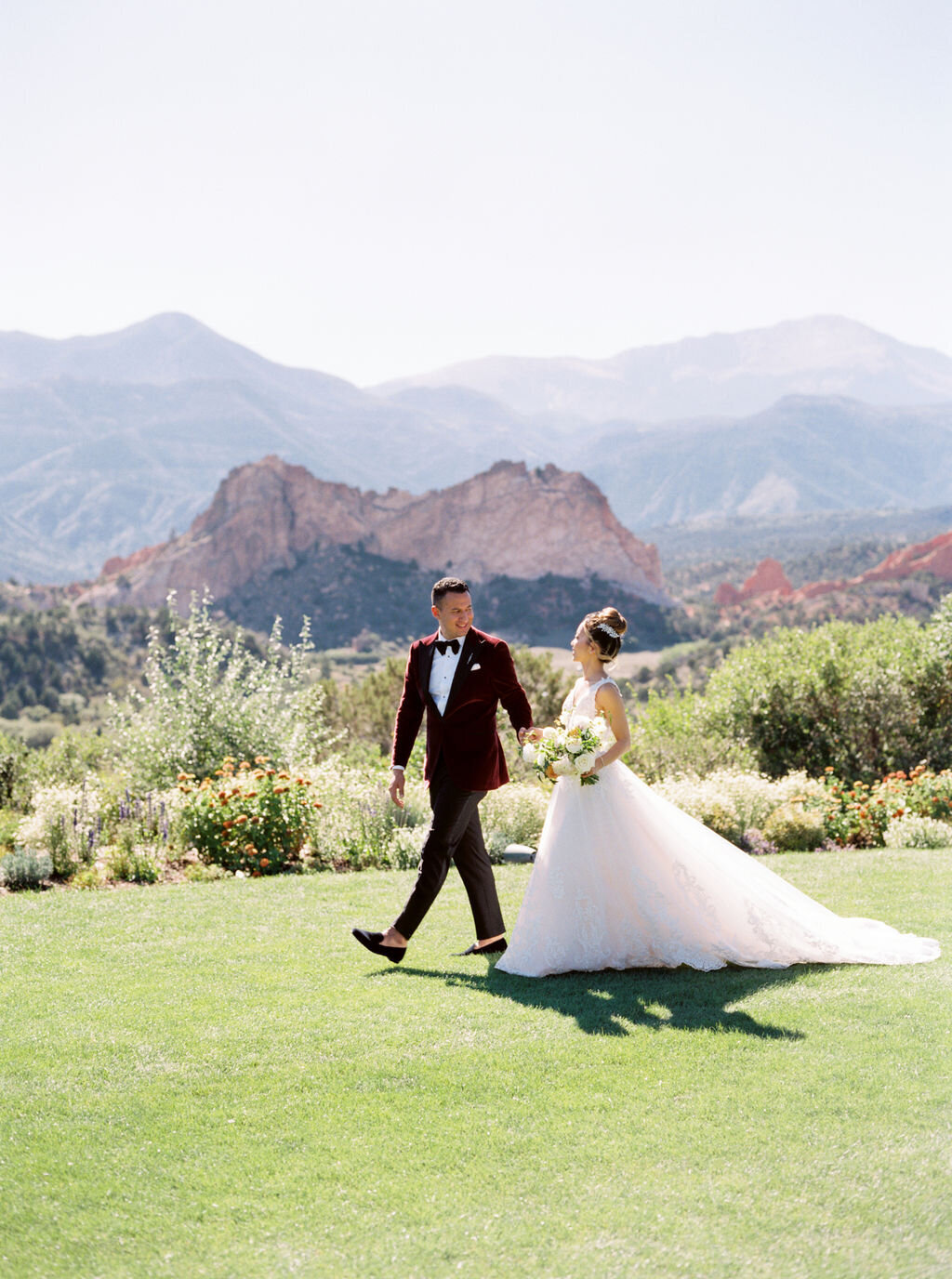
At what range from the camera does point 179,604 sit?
112000mm

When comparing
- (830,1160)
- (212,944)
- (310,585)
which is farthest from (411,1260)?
(310,585)

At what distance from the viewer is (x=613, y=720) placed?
5332mm

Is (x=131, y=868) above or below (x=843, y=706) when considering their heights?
below

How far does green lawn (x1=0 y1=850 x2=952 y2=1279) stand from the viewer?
9.43 ft

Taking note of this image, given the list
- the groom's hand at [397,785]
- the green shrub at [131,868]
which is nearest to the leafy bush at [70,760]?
the green shrub at [131,868]

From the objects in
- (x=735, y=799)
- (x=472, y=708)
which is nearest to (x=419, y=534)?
(x=735, y=799)

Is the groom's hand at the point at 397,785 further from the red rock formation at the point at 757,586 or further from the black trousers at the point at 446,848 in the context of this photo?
the red rock formation at the point at 757,586

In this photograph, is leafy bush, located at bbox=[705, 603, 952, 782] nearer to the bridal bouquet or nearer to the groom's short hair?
the bridal bouquet

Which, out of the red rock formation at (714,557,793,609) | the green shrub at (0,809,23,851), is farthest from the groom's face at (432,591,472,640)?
the red rock formation at (714,557,793,609)

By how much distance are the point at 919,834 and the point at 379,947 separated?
208 inches

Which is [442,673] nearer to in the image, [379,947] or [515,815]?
[379,947]

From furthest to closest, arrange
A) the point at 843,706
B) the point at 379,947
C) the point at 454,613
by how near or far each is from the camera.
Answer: the point at 843,706 → the point at 379,947 → the point at 454,613

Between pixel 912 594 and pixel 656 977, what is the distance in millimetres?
92271

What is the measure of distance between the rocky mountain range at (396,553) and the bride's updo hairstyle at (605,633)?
3982 inches
